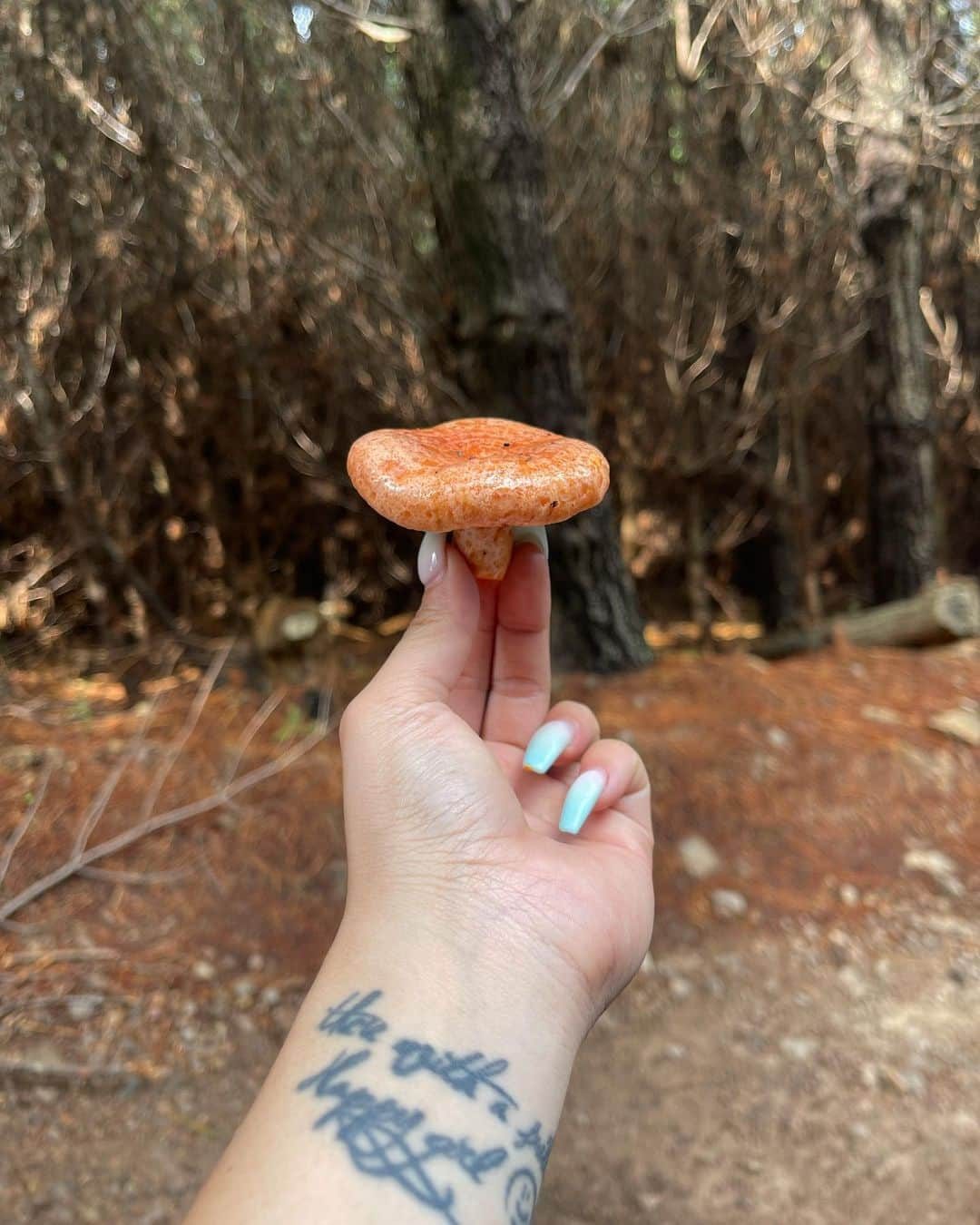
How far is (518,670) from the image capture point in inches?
93.1

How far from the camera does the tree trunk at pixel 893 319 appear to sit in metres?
5.02

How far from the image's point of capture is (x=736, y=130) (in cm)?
541

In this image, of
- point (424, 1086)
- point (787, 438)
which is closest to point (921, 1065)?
point (424, 1086)

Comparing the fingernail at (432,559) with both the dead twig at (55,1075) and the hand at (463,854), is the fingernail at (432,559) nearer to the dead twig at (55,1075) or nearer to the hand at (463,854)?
the hand at (463,854)

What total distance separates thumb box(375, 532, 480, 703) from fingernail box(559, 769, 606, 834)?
18.2 inches

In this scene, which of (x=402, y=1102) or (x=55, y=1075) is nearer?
(x=402, y=1102)

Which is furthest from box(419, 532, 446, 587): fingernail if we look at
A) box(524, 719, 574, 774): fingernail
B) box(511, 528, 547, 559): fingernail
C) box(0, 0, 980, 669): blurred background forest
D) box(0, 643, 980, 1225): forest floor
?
box(0, 0, 980, 669): blurred background forest

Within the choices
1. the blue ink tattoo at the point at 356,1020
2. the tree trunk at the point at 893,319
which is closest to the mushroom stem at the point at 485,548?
the blue ink tattoo at the point at 356,1020

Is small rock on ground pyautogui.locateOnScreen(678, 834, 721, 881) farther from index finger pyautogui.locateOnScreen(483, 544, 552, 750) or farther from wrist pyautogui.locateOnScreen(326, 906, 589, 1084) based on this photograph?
wrist pyautogui.locateOnScreen(326, 906, 589, 1084)

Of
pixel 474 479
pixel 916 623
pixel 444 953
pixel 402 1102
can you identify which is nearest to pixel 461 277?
pixel 474 479

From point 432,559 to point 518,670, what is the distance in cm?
67

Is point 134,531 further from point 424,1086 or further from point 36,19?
point 424,1086

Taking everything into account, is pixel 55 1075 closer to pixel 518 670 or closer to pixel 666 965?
pixel 518 670

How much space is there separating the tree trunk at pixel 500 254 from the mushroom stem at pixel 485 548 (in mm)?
2443
